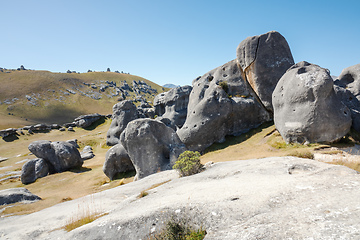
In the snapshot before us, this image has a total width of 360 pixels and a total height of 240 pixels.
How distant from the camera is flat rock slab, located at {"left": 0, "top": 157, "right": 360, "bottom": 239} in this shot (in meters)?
3.80

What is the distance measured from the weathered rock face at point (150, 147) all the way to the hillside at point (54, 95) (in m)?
84.3

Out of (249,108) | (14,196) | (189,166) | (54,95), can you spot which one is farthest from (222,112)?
(54,95)

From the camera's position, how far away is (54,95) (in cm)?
11644

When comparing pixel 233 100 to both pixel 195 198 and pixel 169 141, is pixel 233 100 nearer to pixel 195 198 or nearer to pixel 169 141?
pixel 169 141

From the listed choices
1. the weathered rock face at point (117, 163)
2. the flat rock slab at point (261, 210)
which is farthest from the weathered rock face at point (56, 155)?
the flat rock slab at point (261, 210)

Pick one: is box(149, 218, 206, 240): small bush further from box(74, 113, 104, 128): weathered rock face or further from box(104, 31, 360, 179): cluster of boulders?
box(74, 113, 104, 128): weathered rock face

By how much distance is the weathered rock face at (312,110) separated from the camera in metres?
15.7

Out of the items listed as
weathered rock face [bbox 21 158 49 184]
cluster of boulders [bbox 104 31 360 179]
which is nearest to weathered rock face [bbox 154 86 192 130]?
cluster of boulders [bbox 104 31 360 179]

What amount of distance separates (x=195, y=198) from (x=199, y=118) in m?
19.4

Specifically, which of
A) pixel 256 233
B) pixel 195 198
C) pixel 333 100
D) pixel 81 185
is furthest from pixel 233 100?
pixel 256 233

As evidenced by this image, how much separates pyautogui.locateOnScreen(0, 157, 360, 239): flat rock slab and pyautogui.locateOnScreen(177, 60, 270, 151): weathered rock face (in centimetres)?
1677

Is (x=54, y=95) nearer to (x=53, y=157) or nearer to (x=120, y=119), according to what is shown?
(x=120, y=119)

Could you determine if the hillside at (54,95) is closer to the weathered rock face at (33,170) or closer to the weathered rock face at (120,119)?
the weathered rock face at (120,119)

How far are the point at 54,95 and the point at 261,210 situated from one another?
133606mm
